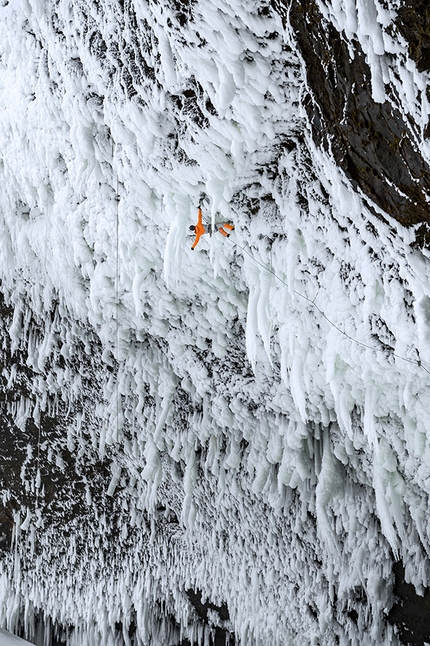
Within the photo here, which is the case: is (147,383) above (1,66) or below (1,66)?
below

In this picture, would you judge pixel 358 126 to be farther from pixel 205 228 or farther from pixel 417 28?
pixel 205 228

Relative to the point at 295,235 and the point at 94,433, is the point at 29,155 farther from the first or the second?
the point at 94,433

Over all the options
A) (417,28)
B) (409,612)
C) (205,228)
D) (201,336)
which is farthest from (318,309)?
(409,612)

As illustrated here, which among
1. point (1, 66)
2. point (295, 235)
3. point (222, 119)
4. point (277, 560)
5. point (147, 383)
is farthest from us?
point (277, 560)

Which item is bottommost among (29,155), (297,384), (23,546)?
(23,546)

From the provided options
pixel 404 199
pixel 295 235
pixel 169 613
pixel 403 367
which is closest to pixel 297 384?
pixel 403 367

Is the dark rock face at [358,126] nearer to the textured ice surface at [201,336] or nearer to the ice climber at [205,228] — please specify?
the textured ice surface at [201,336]

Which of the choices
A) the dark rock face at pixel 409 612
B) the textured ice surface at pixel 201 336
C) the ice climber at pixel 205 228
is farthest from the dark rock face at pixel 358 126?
the dark rock face at pixel 409 612
